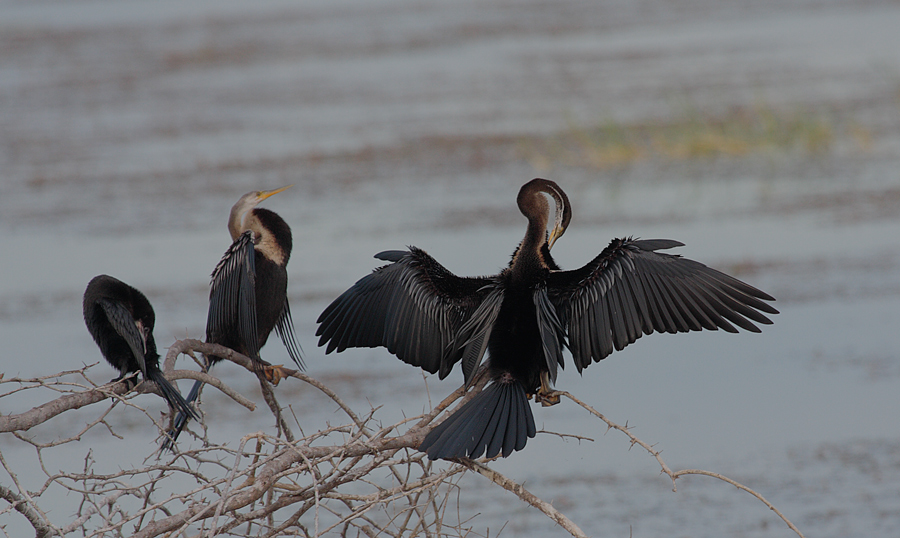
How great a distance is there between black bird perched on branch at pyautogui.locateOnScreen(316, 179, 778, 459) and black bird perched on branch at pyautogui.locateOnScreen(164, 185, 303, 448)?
39 cm

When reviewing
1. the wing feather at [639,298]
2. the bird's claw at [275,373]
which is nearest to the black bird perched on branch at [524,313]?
the wing feather at [639,298]

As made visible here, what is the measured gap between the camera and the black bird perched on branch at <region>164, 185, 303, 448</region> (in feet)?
13.3

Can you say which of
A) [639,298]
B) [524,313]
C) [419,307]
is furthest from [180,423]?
[639,298]

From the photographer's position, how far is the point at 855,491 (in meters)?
5.41

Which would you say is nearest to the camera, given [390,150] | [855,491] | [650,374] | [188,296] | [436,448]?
[436,448]

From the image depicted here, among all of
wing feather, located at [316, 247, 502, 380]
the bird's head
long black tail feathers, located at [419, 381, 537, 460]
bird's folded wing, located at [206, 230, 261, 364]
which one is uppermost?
the bird's head

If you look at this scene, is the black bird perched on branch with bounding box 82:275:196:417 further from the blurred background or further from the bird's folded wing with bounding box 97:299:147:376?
the blurred background

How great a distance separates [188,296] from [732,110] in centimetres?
735

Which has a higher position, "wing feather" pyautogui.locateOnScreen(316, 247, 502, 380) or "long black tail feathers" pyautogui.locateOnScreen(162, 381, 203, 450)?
"wing feather" pyautogui.locateOnScreen(316, 247, 502, 380)

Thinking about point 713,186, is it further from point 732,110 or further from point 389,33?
point 389,33

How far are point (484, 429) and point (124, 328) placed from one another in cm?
117

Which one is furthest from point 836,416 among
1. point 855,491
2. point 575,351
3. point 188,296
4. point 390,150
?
point 390,150

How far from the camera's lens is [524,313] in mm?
3490

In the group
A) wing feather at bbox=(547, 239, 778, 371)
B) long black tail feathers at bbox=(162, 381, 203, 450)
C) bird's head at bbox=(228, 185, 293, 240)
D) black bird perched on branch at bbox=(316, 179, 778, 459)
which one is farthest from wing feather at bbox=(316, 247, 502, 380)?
bird's head at bbox=(228, 185, 293, 240)
